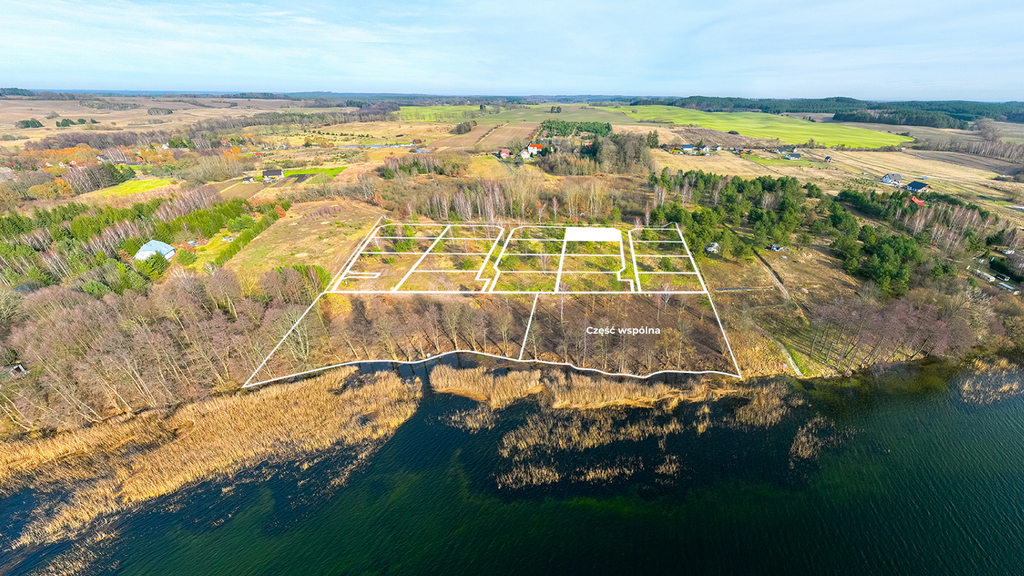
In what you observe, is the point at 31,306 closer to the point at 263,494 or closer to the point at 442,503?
the point at 263,494

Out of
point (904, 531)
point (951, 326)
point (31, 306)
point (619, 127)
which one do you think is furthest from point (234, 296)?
point (619, 127)

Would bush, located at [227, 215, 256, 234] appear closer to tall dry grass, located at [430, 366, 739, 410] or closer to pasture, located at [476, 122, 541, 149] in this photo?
tall dry grass, located at [430, 366, 739, 410]

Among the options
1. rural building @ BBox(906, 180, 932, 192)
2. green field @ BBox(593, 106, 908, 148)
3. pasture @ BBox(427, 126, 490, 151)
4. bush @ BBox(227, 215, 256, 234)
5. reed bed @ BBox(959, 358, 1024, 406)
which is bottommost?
reed bed @ BBox(959, 358, 1024, 406)

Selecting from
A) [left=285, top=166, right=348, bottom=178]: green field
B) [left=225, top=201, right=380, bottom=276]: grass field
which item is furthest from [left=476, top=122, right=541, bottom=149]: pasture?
[left=225, top=201, right=380, bottom=276]: grass field

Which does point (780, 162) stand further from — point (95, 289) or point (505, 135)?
point (95, 289)

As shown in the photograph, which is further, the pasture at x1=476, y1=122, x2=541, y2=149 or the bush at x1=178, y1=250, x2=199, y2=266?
the pasture at x1=476, y1=122, x2=541, y2=149

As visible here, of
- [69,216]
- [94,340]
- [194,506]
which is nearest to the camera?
[194,506]

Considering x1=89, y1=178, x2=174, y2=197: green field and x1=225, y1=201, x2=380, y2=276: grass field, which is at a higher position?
x1=89, y1=178, x2=174, y2=197: green field
